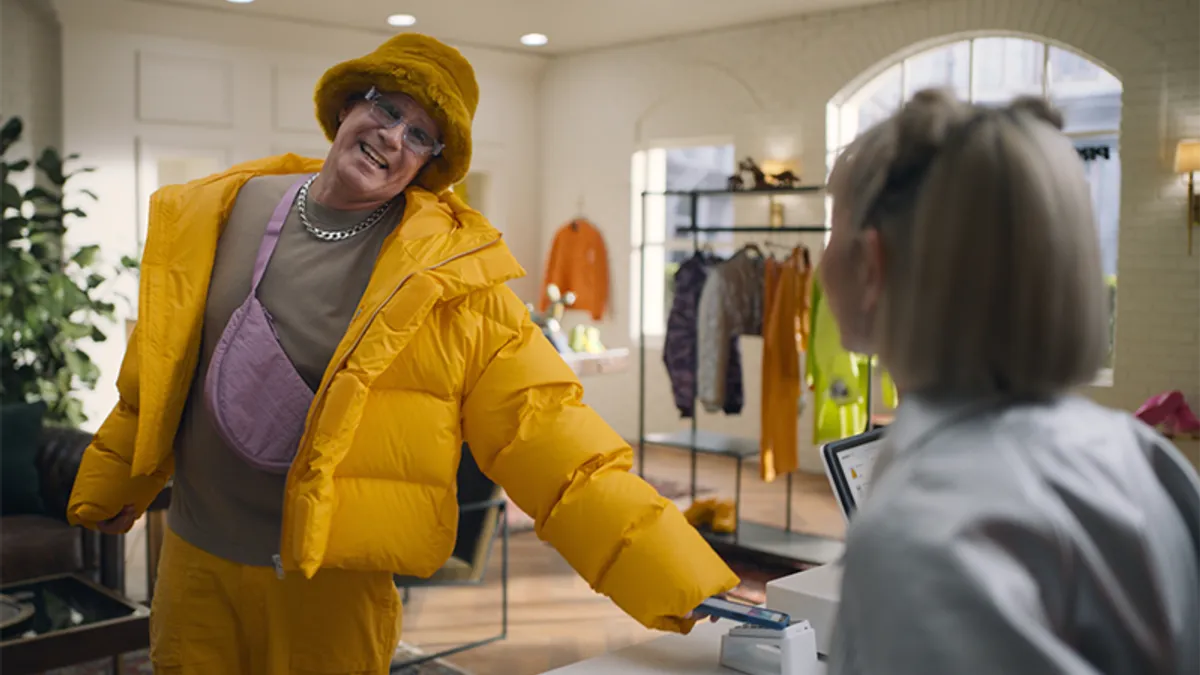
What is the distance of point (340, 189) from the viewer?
72.4 inches

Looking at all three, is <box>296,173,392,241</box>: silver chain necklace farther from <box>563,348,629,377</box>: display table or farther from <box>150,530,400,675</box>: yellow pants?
<box>563,348,629,377</box>: display table

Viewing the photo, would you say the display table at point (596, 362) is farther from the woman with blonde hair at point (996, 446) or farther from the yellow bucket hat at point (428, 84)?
the woman with blonde hair at point (996, 446)

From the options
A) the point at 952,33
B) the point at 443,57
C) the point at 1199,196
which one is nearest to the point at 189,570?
the point at 443,57

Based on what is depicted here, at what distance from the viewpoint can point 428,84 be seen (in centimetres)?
184

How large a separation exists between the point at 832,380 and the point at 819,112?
2505mm

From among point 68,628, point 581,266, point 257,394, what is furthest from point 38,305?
point 581,266

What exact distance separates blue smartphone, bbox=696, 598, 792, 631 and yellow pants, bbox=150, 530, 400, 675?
0.54 meters

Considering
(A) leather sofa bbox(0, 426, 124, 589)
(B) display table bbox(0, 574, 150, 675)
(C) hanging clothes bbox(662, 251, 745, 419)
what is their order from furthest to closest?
(C) hanging clothes bbox(662, 251, 745, 419)
(A) leather sofa bbox(0, 426, 124, 589)
(B) display table bbox(0, 574, 150, 675)

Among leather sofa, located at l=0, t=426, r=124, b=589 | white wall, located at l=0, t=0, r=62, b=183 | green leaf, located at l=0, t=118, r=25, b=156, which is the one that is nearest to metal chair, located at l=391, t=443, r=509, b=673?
leather sofa, located at l=0, t=426, r=124, b=589

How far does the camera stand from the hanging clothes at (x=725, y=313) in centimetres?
530

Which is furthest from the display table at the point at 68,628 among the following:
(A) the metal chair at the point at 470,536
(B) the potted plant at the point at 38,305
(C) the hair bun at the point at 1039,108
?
(C) the hair bun at the point at 1039,108

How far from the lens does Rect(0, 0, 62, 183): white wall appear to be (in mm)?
6363

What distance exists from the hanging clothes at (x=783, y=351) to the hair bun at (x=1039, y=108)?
4425 mm

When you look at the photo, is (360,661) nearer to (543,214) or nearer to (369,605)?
(369,605)
